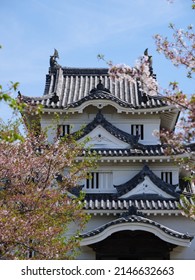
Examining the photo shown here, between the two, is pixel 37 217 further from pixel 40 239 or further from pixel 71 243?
pixel 71 243

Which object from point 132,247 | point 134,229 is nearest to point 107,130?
point 134,229

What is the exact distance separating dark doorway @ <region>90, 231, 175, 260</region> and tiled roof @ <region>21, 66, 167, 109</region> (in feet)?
21.1

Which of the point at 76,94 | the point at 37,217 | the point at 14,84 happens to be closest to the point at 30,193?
the point at 37,217

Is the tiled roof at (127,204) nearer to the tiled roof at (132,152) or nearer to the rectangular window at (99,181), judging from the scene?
the rectangular window at (99,181)

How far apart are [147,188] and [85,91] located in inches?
268

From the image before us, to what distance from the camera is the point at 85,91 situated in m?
26.6

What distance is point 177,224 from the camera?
22266mm

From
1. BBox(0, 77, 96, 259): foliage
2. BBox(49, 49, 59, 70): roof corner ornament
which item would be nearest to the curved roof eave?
BBox(0, 77, 96, 259): foliage

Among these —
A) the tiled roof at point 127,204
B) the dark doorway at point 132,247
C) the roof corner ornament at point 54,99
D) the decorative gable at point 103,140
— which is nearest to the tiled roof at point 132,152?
the decorative gable at point 103,140

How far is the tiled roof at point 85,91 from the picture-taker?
24.2m

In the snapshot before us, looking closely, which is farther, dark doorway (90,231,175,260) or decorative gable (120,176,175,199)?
decorative gable (120,176,175,199)

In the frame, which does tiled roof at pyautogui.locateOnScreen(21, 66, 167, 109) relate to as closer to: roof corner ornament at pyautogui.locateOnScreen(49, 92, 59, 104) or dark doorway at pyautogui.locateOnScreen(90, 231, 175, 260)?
roof corner ornament at pyautogui.locateOnScreen(49, 92, 59, 104)

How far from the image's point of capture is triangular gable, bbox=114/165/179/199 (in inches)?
885

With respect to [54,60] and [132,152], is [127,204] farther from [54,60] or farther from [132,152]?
[54,60]
